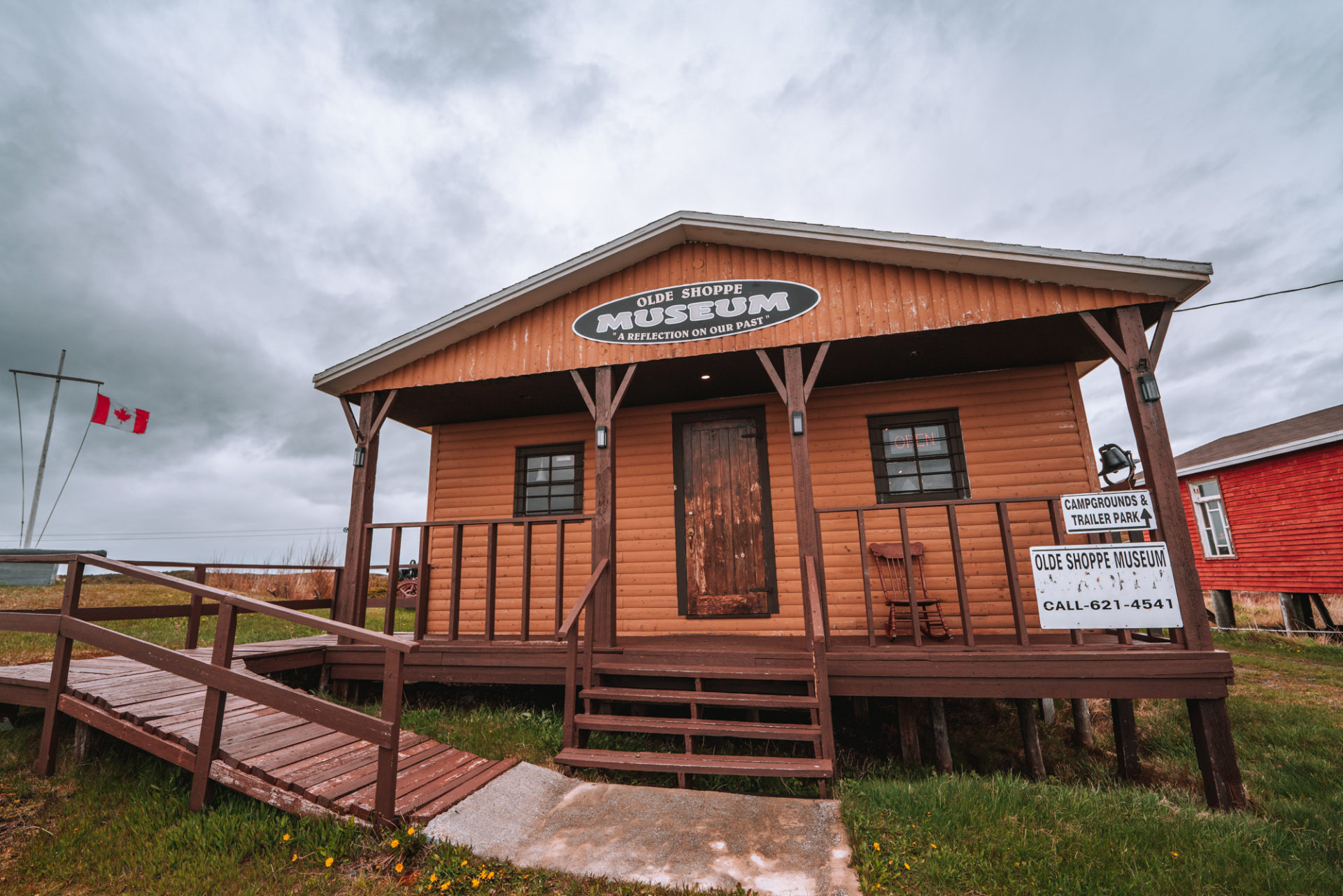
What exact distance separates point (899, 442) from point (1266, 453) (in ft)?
39.4

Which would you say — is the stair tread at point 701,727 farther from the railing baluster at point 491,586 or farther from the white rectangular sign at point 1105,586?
the white rectangular sign at point 1105,586

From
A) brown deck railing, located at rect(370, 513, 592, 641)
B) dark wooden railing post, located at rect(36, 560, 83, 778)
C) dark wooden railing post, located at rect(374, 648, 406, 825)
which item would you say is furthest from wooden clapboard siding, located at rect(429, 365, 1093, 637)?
dark wooden railing post, located at rect(374, 648, 406, 825)

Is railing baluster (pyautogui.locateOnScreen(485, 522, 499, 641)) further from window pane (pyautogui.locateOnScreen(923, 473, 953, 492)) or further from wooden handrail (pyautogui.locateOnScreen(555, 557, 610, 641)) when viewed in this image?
window pane (pyautogui.locateOnScreen(923, 473, 953, 492))

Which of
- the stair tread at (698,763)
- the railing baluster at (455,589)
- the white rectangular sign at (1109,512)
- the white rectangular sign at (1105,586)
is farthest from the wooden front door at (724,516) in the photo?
the white rectangular sign at (1109,512)

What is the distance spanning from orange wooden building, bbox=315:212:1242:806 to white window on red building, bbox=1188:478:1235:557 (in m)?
12.3

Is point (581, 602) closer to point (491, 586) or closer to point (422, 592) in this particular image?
point (491, 586)

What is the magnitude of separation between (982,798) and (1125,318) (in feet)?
14.1

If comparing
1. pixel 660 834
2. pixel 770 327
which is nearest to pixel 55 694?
pixel 660 834

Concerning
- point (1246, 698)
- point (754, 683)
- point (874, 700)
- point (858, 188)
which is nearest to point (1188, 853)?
point (754, 683)

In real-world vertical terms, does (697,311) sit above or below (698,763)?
above

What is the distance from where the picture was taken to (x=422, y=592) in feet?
26.1

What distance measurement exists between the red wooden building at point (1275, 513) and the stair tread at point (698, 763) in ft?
47.7

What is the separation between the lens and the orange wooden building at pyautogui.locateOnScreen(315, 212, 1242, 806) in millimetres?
5035

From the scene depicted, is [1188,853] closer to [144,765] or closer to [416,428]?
[144,765]
